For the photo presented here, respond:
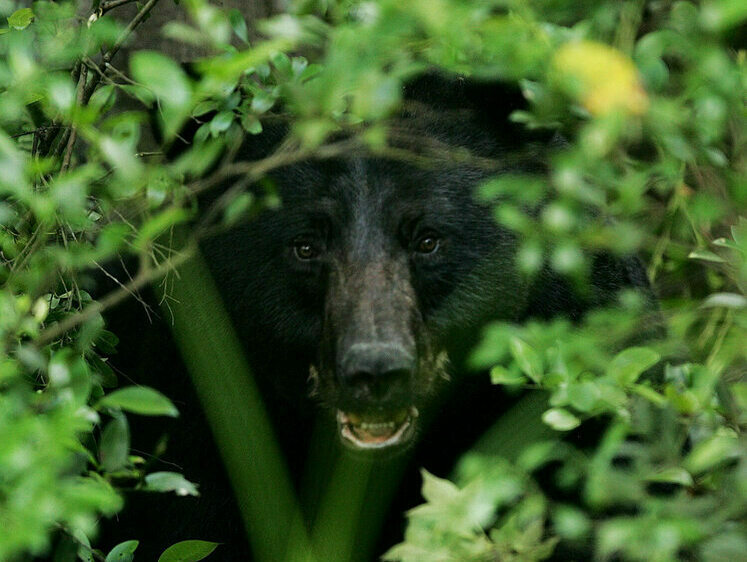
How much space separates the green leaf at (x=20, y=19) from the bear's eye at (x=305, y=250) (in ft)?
3.70

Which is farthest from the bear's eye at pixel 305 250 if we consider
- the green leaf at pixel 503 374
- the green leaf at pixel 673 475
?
the green leaf at pixel 673 475

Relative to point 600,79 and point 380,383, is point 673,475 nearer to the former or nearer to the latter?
point 600,79

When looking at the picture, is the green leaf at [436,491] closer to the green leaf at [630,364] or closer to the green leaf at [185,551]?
the green leaf at [630,364]

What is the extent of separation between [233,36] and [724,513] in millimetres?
3324

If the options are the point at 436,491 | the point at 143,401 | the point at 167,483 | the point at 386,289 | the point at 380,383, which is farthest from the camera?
the point at 386,289

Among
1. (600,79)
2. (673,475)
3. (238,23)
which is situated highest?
(600,79)

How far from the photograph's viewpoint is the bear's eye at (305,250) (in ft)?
12.1

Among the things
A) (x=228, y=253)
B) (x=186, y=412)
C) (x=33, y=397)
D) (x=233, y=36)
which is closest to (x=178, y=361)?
(x=186, y=412)

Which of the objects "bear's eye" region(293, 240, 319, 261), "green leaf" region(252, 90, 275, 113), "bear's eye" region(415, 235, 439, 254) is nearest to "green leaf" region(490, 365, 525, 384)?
"green leaf" region(252, 90, 275, 113)

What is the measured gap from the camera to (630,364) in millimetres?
2166

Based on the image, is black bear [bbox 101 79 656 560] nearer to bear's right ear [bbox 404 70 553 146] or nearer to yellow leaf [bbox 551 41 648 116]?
bear's right ear [bbox 404 70 553 146]

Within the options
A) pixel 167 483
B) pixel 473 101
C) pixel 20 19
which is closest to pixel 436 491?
pixel 167 483

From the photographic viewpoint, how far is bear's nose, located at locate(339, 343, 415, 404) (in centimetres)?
301

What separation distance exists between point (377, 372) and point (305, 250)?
0.80m
